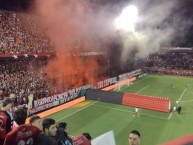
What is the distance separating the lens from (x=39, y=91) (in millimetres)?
25109

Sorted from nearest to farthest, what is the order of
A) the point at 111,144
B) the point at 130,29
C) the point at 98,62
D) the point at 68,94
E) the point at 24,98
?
the point at 111,144
the point at 24,98
the point at 68,94
the point at 130,29
the point at 98,62

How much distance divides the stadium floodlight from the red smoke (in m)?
4.58

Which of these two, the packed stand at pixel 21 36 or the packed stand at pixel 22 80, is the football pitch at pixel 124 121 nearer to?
the packed stand at pixel 22 80

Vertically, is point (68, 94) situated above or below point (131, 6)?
below

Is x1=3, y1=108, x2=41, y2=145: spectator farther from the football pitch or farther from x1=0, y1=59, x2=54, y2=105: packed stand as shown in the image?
x1=0, y1=59, x2=54, y2=105: packed stand

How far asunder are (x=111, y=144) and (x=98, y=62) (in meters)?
38.9

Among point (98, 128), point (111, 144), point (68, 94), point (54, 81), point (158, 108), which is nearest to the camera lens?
point (111, 144)

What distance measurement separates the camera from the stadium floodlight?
35.4 metres

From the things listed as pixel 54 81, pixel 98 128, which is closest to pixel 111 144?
pixel 98 128

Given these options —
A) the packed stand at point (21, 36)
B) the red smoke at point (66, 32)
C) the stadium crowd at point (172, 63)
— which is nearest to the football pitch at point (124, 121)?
the red smoke at point (66, 32)

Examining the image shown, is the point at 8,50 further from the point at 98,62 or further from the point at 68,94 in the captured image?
the point at 98,62

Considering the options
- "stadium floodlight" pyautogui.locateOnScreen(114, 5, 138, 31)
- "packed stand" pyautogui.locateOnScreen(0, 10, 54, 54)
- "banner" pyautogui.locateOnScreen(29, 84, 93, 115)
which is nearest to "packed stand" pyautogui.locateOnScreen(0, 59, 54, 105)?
"banner" pyautogui.locateOnScreen(29, 84, 93, 115)

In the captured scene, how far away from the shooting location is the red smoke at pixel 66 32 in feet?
102

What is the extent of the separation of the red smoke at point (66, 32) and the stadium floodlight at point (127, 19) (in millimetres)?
4582
